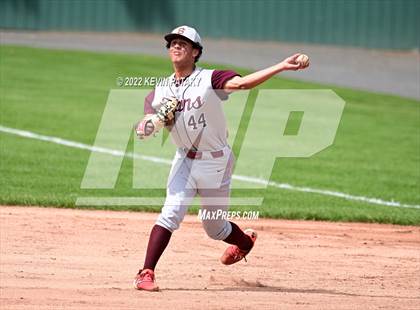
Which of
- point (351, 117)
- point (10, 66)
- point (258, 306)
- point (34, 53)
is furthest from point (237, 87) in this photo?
point (34, 53)

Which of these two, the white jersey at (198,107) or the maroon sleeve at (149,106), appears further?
the maroon sleeve at (149,106)

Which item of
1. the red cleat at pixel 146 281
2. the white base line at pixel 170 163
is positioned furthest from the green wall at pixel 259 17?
the red cleat at pixel 146 281

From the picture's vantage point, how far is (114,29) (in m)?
33.7

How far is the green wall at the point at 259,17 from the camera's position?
32.6 meters

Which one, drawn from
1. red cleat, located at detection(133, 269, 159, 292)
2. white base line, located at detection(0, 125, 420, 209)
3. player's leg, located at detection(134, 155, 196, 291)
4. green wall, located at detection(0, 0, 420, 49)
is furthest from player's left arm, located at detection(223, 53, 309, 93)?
green wall, located at detection(0, 0, 420, 49)

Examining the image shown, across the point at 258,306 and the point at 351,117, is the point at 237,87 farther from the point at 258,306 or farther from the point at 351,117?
the point at 351,117

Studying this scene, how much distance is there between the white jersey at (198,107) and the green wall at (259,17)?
968 inches

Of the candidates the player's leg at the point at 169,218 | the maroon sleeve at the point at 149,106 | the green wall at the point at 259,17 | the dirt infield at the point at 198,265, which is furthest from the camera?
the green wall at the point at 259,17

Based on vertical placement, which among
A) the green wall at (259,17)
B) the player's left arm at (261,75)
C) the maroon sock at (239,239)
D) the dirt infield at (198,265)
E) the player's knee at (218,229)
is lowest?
the green wall at (259,17)

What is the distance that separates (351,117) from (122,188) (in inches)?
355

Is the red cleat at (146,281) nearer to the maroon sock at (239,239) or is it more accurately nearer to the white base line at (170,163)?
the maroon sock at (239,239)

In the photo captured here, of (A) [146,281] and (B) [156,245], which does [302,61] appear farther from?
(A) [146,281]

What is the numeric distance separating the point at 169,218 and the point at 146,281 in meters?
0.56

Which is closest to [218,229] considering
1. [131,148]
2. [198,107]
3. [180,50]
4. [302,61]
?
[198,107]
